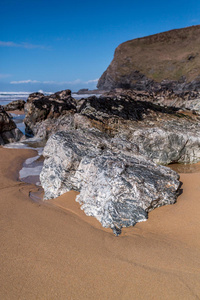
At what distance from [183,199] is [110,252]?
5.45 ft

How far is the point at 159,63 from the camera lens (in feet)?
281

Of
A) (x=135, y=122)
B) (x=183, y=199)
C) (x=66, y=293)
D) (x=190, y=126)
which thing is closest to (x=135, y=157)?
(x=183, y=199)

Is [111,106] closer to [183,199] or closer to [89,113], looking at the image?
[89,113]

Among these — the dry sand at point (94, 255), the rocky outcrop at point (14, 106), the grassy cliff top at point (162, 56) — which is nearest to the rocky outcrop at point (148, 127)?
the dry sand at point (94, 255)

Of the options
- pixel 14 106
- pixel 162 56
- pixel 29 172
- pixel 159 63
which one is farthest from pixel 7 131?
pixel 162 56

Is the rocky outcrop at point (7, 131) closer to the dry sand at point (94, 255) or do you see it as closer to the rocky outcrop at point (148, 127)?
the rocky outcrop at point (148, 127)

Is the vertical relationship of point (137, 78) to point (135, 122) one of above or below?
above

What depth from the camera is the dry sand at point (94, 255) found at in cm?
178

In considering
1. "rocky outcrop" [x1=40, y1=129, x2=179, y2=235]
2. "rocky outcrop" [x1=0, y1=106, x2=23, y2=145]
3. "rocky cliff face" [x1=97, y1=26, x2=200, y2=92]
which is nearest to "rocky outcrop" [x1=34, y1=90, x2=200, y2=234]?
"rocky outcrop" [x1=40, y1=129, x2=179, y2=235]

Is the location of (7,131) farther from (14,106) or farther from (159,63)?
(159,63)

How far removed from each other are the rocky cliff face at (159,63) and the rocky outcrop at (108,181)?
67.7 metres

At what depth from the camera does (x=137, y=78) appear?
268 ft

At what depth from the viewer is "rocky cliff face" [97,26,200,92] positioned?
74.2 m

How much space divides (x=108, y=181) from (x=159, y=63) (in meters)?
93.2
